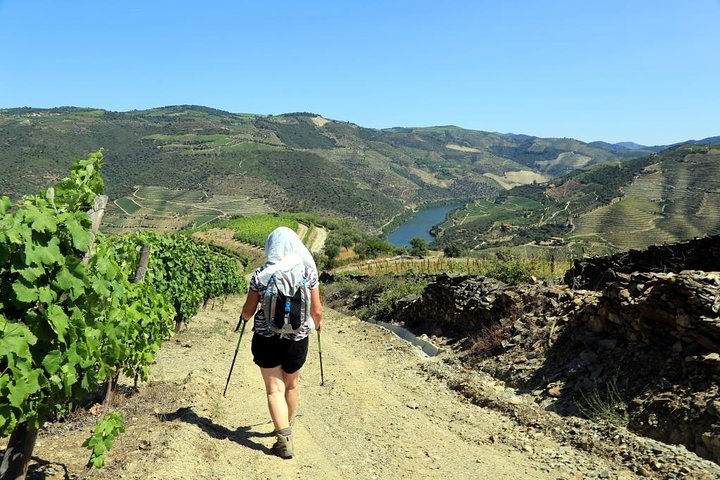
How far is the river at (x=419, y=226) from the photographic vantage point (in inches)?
4105

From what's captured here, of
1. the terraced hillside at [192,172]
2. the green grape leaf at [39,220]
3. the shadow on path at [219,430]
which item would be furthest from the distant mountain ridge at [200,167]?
the green grape leaf at [39,220]

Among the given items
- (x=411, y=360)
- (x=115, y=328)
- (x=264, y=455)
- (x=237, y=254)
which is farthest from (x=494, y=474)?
(x=237, y=254)

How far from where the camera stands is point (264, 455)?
4781 mm

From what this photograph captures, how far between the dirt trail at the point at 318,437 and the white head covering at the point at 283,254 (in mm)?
1743

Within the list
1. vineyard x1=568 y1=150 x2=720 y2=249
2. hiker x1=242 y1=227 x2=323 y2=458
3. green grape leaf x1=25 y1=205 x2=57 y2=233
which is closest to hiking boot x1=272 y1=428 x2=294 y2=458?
hiker x1=242 y1=227 x2=323 y2=458

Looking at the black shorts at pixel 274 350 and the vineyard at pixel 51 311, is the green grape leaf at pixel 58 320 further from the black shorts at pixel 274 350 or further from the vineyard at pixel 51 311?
the black shorts at pixel 274 350

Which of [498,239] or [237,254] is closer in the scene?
[237,254]

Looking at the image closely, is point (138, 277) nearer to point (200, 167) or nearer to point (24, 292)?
point (24, 292)

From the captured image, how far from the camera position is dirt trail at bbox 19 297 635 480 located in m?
4.44

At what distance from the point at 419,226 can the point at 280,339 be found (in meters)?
122

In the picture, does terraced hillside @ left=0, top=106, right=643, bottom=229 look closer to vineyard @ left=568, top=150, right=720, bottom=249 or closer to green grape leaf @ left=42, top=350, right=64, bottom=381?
vineyard @ left=568, top=150, right=720, bottom=249

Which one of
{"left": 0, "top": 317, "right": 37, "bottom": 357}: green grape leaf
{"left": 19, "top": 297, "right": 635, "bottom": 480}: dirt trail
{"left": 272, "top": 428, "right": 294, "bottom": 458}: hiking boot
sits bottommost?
{"left": 19, "top": 297, "right": 635, "bottom": 480}: dirt trail

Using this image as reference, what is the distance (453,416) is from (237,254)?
172 ft

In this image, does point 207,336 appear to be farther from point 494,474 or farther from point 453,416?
point 494,474
